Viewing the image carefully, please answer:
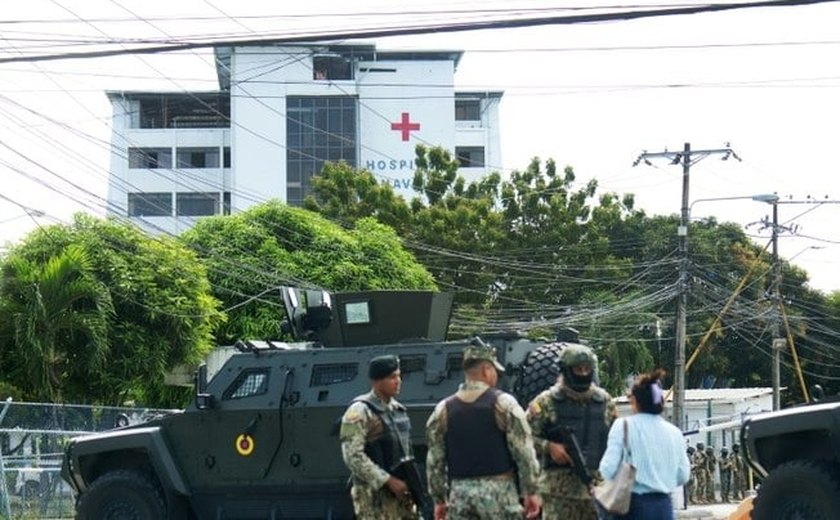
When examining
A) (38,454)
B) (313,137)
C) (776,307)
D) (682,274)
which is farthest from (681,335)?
(313,137)

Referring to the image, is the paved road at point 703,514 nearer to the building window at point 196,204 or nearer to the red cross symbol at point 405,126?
the red cross symbol at point 405,126

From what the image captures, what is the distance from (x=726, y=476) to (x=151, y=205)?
54.6m

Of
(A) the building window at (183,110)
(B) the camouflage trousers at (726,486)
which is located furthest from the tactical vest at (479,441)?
(A) the building window at (183,110)

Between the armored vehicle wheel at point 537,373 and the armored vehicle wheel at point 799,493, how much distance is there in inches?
77.3

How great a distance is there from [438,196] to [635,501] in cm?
4429

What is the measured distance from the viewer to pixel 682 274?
124ft

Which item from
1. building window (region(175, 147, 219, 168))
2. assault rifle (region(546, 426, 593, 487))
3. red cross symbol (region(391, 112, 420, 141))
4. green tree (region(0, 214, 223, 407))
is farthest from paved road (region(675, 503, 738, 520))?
building window (region(175, 147, 219, 168))

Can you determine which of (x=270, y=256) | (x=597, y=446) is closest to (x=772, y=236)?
(x=270, y=256)

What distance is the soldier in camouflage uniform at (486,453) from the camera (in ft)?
28.8

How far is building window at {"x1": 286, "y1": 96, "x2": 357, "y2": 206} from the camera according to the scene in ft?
268

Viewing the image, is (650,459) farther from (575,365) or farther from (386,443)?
(386,443)

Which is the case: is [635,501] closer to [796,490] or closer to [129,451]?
[796,490]

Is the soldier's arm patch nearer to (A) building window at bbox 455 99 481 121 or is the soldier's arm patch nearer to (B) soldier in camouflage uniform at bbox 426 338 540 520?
(B) soldier in camouflage uniform at bbox 426 338 540 520

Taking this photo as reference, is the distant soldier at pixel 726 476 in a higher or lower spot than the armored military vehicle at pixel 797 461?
lower
